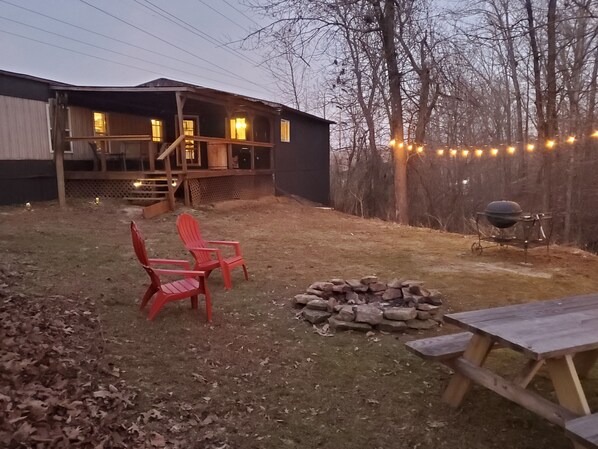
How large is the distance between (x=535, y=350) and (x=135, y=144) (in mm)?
13825

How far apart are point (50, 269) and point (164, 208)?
17.1ft

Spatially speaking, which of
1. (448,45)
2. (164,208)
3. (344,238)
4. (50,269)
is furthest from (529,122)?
(50,269)

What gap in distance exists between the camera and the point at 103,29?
23.4 m

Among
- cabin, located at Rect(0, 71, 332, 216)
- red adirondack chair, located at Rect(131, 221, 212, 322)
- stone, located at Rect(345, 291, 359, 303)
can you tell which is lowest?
stone, located at Rect(345, 291, 359, 303)

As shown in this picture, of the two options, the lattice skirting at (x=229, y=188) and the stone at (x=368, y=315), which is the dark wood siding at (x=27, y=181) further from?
the stone at (x=368, y=315)

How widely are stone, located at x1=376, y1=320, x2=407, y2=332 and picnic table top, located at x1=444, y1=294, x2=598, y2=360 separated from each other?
1397 millimetres

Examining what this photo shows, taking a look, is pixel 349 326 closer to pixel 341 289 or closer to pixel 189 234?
pixel 341 289

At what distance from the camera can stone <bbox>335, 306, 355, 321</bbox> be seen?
14.2 feet

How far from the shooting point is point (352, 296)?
15.8 ft

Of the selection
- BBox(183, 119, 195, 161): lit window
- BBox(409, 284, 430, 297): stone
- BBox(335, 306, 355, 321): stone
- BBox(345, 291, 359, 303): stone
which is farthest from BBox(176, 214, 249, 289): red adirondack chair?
BBox(183, 119, 195, 161): lit window

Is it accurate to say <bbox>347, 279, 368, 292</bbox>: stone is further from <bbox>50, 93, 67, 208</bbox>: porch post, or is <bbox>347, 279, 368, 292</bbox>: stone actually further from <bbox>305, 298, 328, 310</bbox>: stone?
<bbox>50, 93, 67, 208</bbox>: porch post

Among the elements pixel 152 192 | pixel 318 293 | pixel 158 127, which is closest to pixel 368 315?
pixel 318 293

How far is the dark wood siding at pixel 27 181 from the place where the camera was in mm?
10367

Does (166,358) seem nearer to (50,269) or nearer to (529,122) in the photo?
(50,269)
